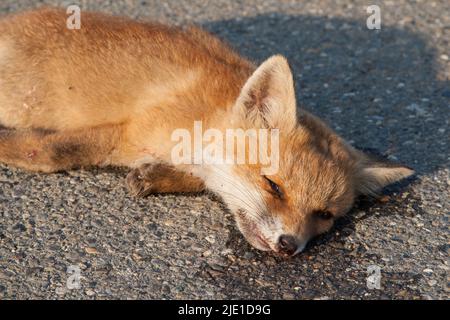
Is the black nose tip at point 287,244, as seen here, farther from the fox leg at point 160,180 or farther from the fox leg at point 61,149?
the fox leg at point 61,149

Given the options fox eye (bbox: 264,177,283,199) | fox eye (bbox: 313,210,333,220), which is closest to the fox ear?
fox eye (bbox: 264,177,283,199)

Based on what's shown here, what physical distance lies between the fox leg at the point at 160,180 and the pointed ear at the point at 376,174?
42.0 inches

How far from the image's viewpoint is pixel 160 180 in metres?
4.58

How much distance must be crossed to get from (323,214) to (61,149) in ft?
5.96

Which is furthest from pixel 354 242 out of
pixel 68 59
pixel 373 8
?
pixel 373 8

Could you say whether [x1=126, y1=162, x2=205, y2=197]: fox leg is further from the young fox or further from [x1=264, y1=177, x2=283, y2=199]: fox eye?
[x1=264, y1=177, x2=283, y2=199]: fox eye

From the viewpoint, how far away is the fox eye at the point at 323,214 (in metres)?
4.21

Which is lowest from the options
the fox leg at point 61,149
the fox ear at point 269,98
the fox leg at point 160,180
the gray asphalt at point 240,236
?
the gray asphalt at point 240,236

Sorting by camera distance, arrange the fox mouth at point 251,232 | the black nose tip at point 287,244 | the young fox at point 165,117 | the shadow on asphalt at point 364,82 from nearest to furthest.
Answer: the black nose tip at point 287,244 → the fox mouth at point 251,232 → the young fox at point 165,117 → the shadow on asphalt at point 364,82

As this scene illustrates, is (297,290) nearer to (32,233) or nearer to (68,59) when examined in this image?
(32,233)

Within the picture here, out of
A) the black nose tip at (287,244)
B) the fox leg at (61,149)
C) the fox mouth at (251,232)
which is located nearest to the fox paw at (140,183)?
the fox leg at (61,149)

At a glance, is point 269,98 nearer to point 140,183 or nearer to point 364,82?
point 140,183

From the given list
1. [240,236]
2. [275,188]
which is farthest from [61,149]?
[275,188]

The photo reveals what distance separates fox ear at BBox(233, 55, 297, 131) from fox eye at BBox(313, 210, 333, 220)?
0.56 metres
